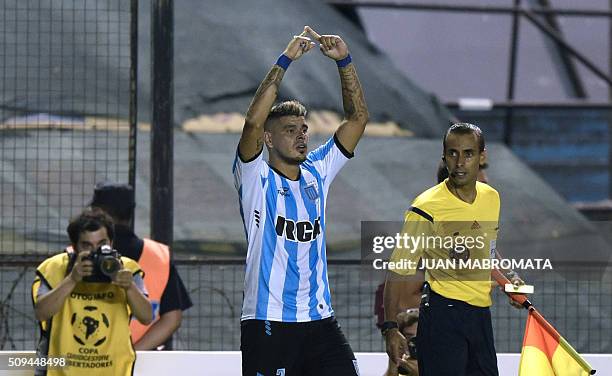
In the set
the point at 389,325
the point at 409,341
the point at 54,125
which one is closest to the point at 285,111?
the point at 389,325

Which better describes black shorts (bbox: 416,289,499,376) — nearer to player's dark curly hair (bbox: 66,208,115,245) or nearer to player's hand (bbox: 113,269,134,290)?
player's hand (bbox: 113,269,134,290)

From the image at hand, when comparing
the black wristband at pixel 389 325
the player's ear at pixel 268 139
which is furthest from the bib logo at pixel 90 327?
the black wristband at pixel 389 325

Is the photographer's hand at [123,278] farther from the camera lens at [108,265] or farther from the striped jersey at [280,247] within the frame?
the striped jersey at [280,247]

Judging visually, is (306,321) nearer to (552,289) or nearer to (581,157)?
(552,289)

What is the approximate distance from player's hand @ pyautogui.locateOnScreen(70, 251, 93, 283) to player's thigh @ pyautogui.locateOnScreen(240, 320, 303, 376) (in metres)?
1.00

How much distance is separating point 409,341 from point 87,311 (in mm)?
1828

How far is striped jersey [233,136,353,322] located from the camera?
6.46 meters

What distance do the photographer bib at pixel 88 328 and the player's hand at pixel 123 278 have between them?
177mm

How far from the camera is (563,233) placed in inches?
485

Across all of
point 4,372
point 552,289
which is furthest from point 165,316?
point 552,289

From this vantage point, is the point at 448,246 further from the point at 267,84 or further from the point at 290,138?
the point at 267,84

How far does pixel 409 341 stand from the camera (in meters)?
7.63

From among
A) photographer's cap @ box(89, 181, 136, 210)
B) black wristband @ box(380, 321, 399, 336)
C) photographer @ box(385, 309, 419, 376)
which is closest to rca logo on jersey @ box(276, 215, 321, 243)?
black wristband @ box(380, 321, 399, 336)

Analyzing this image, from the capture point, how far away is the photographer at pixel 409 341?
297 inches
